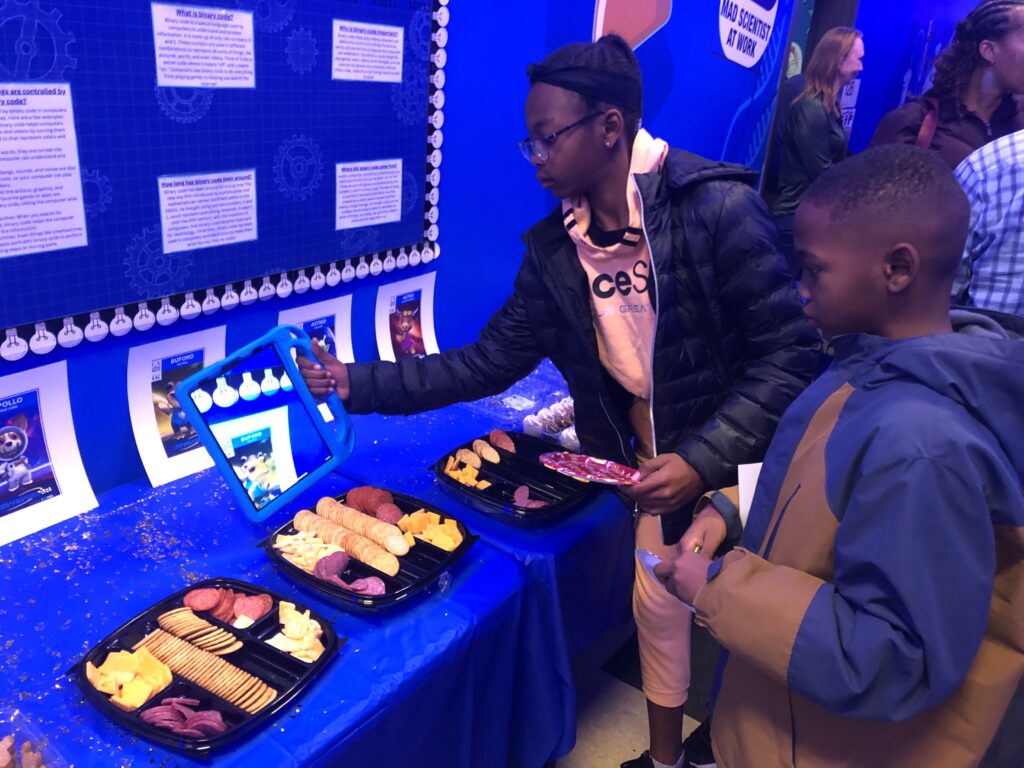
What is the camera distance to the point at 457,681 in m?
1.42

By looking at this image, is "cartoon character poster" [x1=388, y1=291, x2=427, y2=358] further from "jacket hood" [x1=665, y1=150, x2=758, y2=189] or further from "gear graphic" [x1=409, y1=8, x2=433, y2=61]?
"jacket hood" [x1=665, y1=150, x2=758, y2=189]

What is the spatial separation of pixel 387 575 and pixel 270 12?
1.27 m

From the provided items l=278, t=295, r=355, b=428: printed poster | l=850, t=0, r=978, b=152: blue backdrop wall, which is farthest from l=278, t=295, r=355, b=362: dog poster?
l=850, t=0, r=978, b=152: blue backdrop wall

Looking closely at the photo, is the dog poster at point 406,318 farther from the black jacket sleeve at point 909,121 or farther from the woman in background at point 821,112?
the woman in background at point 821,112

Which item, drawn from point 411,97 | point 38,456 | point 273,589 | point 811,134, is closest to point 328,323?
point 411,97

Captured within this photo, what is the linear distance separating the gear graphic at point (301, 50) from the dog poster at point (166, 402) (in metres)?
0.66

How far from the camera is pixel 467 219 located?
2475mm

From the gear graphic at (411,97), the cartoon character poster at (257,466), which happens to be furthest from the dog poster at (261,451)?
the gear graphic at (411,97)

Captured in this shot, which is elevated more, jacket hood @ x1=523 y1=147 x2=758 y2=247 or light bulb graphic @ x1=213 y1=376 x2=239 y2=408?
jacket hood @ x1=523 y1=147 x2=758 y2=247

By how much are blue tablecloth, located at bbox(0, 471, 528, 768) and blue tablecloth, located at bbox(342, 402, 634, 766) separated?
2.4 inches

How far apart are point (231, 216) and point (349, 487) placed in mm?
703

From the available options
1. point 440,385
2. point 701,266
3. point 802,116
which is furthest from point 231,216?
point 802,116

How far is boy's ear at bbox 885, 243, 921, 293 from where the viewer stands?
3.19ft

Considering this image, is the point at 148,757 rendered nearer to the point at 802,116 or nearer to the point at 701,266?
the point at 701,266
